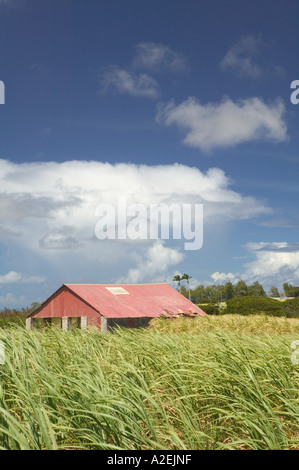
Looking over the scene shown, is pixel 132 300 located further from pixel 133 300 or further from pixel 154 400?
pixel 154 400

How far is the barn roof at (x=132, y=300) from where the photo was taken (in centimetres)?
2875

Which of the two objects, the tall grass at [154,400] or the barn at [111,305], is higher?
the barn at [111,305]

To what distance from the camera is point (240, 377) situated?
22.5 feet

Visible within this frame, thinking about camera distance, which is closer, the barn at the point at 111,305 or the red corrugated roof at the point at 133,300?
the barn at the point at 111,305

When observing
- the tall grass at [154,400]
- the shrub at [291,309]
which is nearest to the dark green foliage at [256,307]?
the shrub at [291,309]

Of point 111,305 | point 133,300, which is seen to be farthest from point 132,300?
point 111,305

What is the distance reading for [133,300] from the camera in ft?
Answer: 102

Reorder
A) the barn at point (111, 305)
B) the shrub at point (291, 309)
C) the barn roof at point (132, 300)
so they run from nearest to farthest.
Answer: the barn at point (111, 305)
the barn roof at point (132, 300)
the shrub at point (291, 309)

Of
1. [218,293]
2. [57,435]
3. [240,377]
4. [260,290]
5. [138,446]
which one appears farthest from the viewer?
[218,293]

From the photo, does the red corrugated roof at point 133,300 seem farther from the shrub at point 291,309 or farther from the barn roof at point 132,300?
the shrub at point 291,309

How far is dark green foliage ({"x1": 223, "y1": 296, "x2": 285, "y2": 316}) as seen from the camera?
37.5m
